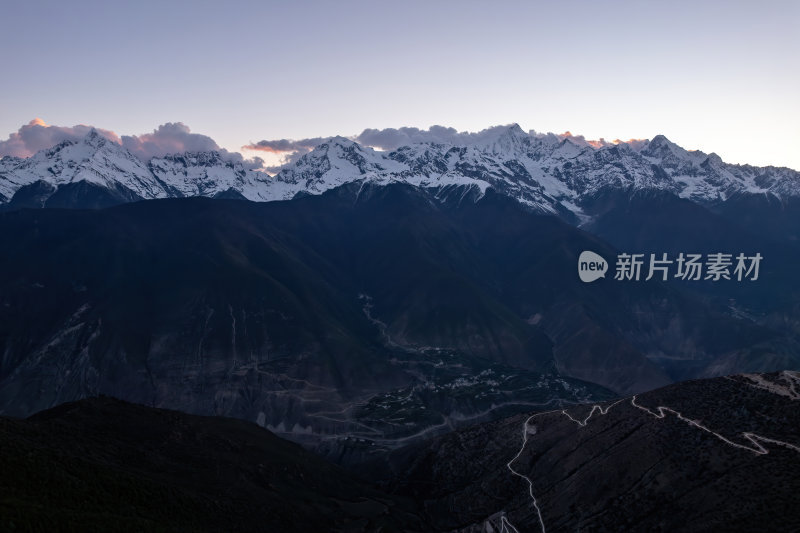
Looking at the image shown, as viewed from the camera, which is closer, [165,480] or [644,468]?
[165,480]

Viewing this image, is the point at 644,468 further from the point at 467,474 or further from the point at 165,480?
the point at 165,480

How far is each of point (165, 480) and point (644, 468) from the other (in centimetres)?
7296

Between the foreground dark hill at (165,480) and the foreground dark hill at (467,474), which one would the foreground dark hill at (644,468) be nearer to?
the foreground dark hill at (467,474)

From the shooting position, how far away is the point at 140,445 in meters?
113

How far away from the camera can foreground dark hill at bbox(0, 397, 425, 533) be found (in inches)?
3142

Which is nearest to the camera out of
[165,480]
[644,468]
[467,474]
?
[165,480]

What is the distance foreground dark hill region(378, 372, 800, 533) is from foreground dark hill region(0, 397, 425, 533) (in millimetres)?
16854

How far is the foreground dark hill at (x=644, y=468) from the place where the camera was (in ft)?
290

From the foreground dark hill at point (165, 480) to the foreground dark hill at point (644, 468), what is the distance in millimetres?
16854

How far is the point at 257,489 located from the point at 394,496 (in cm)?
3491

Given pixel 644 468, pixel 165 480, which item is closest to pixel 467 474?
pixel 644 468

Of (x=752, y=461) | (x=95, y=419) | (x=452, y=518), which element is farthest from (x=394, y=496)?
(x=752, y=461)

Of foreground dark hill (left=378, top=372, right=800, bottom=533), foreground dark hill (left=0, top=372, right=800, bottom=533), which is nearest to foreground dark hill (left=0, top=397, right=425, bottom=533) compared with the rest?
foreground dark hill (left=0, top=372, right=800, bottom=533)

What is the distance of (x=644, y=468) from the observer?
10294 cm
